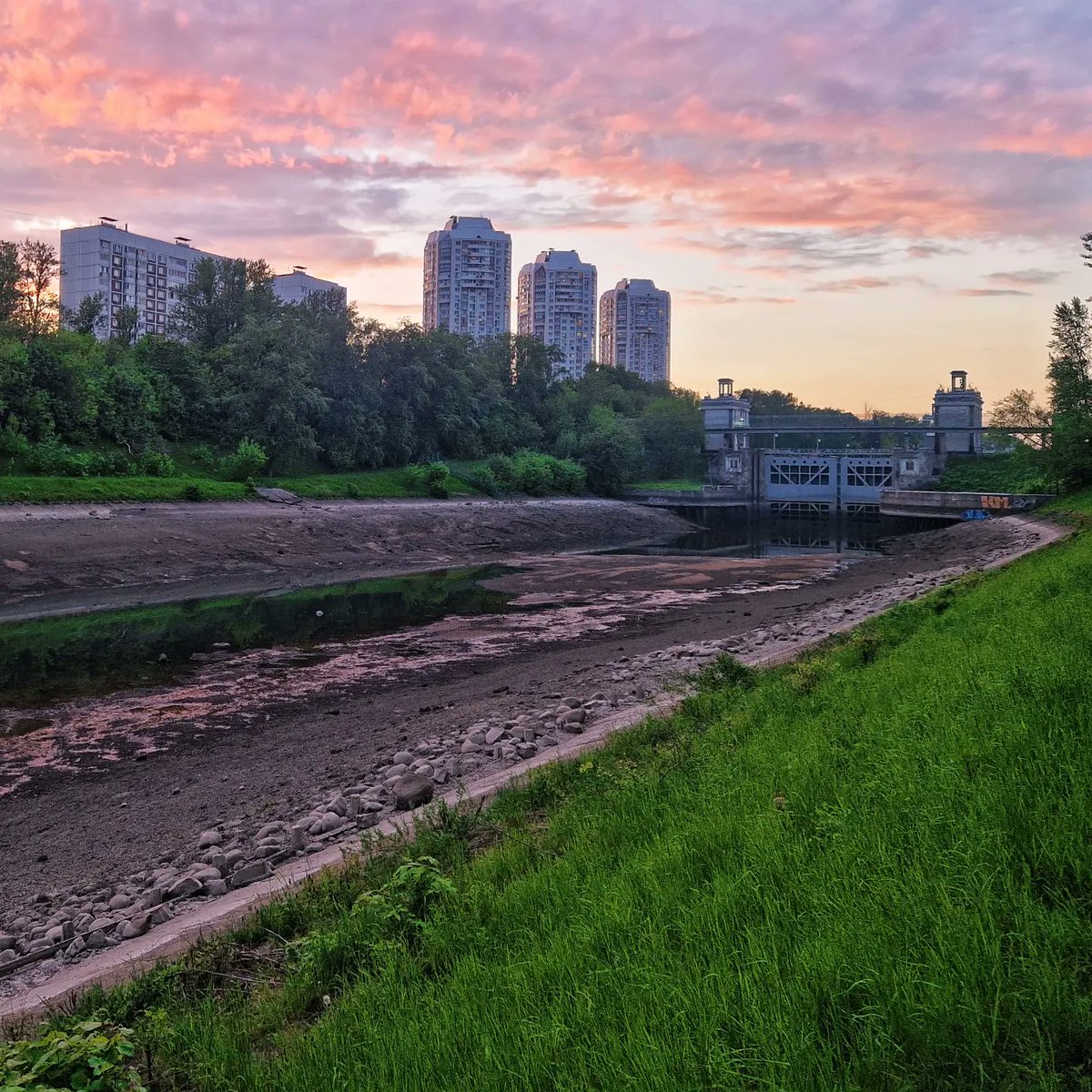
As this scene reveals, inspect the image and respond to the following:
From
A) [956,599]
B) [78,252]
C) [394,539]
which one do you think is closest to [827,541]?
[394,539]

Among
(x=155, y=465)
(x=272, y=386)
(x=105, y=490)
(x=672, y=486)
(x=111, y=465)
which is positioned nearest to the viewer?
(x=105, y=490)

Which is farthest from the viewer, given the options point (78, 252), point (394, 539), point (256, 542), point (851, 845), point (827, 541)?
point (78, 252)

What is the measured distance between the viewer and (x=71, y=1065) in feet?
12.6

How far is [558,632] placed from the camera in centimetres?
2284

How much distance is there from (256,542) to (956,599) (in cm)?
3148

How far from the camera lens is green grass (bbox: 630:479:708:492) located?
85375 mm

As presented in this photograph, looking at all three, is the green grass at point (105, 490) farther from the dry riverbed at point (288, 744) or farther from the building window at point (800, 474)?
the building window at point (800, 474)

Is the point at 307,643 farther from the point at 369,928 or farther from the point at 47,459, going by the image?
the point at 47,459

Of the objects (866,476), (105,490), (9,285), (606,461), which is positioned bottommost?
(105,490)

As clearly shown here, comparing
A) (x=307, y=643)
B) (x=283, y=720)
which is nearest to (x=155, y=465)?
(x=307, y=643)

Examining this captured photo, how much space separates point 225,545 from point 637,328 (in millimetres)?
166761

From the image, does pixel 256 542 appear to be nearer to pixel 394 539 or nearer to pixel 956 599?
pixel 394 539

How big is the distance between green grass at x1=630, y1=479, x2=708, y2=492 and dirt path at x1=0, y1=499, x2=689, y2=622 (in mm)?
26767

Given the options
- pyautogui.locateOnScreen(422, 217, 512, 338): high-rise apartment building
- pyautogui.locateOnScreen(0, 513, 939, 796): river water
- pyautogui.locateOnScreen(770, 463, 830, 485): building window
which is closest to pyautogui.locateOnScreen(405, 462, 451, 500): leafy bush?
pyautogui.locateOnScreen(0, 513, 939, 796): river water
